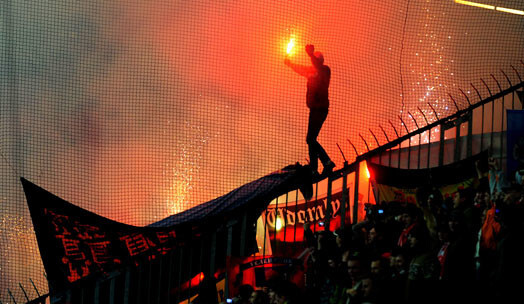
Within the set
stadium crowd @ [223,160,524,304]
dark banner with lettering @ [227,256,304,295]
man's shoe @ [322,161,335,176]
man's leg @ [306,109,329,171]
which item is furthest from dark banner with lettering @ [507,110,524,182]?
dark banner with lettering @ [227,256,304,295]

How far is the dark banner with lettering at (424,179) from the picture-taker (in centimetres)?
777

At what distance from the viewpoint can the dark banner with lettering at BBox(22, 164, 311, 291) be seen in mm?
8109

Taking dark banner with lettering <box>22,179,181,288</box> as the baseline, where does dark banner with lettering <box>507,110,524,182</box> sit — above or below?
above

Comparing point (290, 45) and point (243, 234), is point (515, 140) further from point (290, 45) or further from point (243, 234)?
point (290, 45)

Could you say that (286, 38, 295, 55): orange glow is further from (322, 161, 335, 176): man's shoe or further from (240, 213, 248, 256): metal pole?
(240, 213, 248, 256): metal pole

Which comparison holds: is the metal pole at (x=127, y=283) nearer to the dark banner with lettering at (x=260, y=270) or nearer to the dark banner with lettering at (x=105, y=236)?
the dark banner with lettering at (x=105, y=236)

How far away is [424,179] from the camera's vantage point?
789 cm

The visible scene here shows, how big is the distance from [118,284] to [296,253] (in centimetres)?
165

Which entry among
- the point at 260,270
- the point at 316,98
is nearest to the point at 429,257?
the point at 260,270

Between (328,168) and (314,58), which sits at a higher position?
(314,58)

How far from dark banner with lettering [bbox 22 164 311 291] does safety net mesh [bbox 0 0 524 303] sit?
2449 mm

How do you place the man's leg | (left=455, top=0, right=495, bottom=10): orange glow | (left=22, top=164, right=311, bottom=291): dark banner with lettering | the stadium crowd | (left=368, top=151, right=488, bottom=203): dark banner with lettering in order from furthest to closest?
(left=455, top=0, right=495, bottom=10): orange glow, the man's leg, (left=22, top=164, right=311, bottom=291): dark banner with lettering, (left=368, top=151, right=488, bottom=203): dark banner with lettering, the stadium crowd

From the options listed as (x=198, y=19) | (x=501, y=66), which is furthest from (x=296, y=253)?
(x=198, y=19)

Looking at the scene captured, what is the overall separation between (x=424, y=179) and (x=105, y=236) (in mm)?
2911
